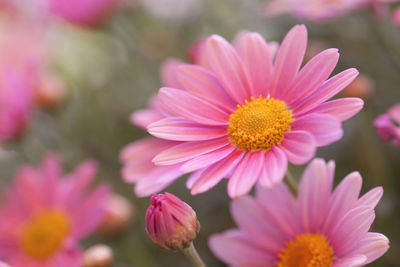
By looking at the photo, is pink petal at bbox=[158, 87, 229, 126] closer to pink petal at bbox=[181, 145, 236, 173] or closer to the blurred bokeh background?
pink petal at bbox=[181, 145, 236, 173]

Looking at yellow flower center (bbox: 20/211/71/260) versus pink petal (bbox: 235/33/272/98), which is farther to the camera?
yellow flower center (bbox: 20/211/71/260)

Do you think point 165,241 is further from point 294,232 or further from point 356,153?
point 356,153

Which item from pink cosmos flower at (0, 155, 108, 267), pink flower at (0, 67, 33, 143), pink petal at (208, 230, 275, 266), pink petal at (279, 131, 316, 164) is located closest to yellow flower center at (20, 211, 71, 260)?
pink cosmos flower at (0, 155, 108, 267)

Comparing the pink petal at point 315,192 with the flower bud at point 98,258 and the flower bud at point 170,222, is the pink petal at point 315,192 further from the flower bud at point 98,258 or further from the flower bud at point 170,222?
the flower bud at point 98,258

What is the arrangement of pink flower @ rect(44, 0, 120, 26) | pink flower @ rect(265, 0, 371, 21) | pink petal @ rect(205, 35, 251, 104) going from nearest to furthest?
1. pink petal @ rect(205, 35, 251, 104)
2. pink flower @ rect(265, 0, 371, 21)
3. pink flower @ rect(44, 0, 120, 26)

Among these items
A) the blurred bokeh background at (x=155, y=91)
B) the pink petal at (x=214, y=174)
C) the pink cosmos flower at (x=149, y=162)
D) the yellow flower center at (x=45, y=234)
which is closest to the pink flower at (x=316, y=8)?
the blurred bokeh background at (x=155, y=91)

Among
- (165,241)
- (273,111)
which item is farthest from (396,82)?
(165,241)

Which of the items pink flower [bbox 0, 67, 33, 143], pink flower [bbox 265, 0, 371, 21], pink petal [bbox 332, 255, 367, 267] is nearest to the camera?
pink petal [bbox 332, 255, 367, 267]
